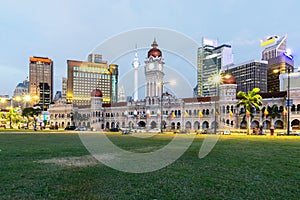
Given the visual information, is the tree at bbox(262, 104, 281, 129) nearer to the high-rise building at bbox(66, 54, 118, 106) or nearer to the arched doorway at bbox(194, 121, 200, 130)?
the arched doorway at bbox(194, 121, 200, 130)

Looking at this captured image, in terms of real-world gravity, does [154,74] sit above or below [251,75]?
below

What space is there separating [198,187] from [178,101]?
91.1 m

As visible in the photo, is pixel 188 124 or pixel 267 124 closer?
pixel 267 124

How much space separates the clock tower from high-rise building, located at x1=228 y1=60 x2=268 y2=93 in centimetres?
7938

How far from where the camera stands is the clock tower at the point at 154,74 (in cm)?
10669

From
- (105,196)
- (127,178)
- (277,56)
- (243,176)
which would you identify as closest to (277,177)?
(243,176)

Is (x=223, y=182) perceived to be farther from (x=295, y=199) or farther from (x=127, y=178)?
(x=127, y=178)

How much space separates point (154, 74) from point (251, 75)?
84.1 m

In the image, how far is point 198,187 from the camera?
8.84 metres

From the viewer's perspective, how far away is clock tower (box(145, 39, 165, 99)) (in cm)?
10669

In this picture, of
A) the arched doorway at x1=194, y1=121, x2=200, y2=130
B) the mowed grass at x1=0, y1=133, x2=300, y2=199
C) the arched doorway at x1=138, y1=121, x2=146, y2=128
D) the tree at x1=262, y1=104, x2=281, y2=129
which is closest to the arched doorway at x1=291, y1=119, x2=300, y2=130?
the tree at x1=262, y1=104, x2=281, y2=129

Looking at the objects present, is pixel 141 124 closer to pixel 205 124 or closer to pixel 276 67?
pixel 205 124

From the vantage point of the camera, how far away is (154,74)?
108688mm

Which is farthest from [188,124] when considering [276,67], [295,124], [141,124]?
[276,67]
